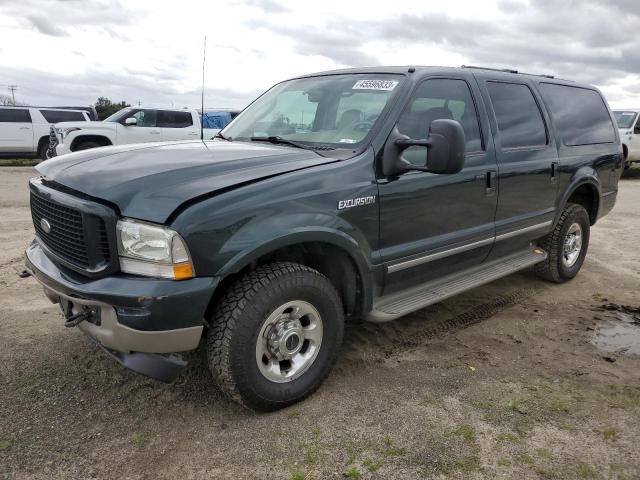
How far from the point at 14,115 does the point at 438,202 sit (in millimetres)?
16125

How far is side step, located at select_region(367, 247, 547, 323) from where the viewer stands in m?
3.38

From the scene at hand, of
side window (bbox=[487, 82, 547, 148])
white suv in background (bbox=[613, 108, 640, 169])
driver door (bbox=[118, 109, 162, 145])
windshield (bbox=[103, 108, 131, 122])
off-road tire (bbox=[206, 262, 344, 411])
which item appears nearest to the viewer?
off-road tire (bbox=[206, 262, 344, 411])

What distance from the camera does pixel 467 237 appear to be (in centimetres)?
390

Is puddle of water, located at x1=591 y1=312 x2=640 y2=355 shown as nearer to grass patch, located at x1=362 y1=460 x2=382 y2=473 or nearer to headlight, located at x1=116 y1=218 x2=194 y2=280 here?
grass patch, located at x1=362 y1=460 x2=382 y2=473

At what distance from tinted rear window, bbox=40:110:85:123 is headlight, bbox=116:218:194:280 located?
16.0m

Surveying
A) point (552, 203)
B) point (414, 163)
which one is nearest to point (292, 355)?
point (414, 163)

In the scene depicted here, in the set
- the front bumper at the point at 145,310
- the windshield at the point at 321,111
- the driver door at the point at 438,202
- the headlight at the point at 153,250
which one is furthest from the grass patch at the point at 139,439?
the windshield at the point at 321,111

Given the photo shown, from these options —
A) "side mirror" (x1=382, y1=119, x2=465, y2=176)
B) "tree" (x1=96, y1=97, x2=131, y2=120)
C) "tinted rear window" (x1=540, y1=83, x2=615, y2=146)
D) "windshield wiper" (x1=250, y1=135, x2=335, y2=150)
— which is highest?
"tinted rear window" (x1=540, y1=83, x2=615, y2=146)

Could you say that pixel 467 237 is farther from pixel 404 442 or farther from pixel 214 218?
pixel 214 218

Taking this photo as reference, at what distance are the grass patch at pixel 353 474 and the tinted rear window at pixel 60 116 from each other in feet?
54.9

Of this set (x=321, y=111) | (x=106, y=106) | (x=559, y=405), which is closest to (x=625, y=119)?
(x=321, y=111)

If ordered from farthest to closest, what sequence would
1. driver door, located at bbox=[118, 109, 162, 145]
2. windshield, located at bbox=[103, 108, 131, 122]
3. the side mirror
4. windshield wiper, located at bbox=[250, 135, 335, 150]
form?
windshield, located at bbox=[103, 108, 131, 122], driver door, located at bbox=[118, 109, 162, 145], windshield wiper, located at bbox=[250, 135, 335, 150], the side mirror

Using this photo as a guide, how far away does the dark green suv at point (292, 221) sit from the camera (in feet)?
8.25

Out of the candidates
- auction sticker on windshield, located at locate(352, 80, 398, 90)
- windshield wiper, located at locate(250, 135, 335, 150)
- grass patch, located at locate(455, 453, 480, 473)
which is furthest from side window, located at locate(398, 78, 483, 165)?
grass patch, located at locate(455, 453, 480, 473)
